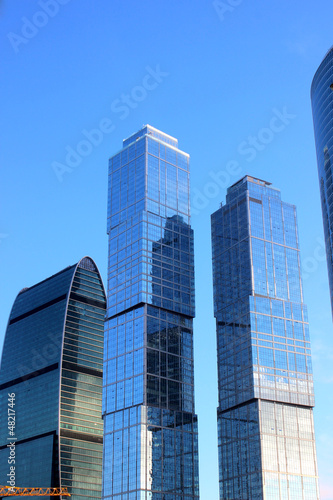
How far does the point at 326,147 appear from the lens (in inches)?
7534

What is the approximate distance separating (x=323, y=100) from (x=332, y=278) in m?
47.4

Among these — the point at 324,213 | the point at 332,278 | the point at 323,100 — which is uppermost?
the point at 323,100

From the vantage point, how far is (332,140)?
188m

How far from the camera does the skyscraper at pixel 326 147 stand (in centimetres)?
18675

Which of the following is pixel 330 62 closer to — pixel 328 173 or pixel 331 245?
pixel 328 173

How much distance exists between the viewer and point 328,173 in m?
189

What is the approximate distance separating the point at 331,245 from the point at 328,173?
18.3 meters

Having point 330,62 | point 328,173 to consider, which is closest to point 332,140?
point 328,173

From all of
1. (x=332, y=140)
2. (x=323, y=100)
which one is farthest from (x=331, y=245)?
(x=323, y=100)

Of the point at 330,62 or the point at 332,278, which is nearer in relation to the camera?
the point at 332,278

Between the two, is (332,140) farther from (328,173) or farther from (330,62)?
(330,62)

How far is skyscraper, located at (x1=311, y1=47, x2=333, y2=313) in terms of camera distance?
187 m

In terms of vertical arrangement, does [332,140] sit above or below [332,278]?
above

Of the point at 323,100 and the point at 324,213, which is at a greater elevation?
the point at 323,100
